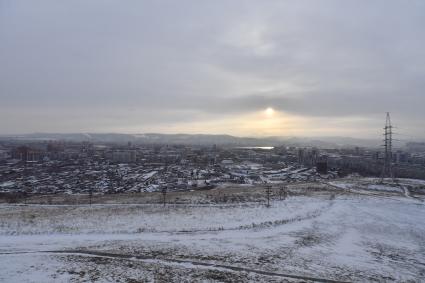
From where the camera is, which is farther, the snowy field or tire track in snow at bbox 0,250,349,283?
the snowy field

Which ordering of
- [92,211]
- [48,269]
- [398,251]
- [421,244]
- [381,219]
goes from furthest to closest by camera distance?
1. [92,211]
2. [381,219]
3. [421,244]
4. [398,251]
5. [48,269]

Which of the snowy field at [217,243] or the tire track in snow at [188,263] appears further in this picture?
the snowy field at [217,243]

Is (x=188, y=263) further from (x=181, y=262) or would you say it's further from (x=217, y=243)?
(x=217, y=243)

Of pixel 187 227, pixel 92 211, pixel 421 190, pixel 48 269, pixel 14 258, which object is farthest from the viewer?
pixel 421 190

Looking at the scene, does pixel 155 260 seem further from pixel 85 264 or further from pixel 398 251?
pixel 398 251

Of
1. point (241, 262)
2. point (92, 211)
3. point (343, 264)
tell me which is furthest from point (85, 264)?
point (92, 211)

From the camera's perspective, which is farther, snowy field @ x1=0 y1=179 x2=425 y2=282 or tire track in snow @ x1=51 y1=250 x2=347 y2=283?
snowy field @ x1=0 y1=179 x2=425 y2=282

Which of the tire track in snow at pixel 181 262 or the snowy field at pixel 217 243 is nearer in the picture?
the tire track in snow at pixel 181 262

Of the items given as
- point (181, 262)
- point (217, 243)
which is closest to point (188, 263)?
point (181, 262)

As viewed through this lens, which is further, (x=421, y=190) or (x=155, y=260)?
(x=421, y=190)
